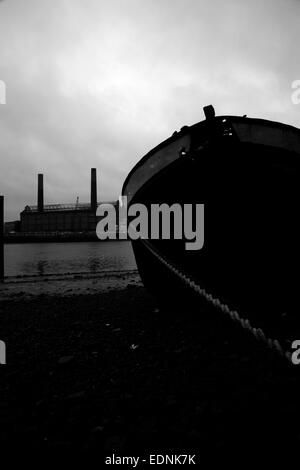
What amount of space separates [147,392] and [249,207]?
6.94ft

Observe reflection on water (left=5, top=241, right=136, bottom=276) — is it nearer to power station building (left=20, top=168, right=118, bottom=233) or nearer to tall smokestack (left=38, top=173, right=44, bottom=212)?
tall smokestack (left=38, top=173, right=44, bottom=212)

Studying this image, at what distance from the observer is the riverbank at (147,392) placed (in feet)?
4.59

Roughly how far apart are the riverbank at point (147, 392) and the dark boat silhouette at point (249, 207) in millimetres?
610

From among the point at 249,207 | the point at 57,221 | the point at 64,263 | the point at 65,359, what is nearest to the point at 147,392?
the point at 65,359

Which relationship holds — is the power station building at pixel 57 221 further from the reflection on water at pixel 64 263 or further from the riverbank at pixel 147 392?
the riverbank at pixel 147 392

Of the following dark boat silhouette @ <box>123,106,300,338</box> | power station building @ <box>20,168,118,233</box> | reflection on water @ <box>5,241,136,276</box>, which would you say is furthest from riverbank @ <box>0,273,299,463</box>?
power station building @ <box>20,168,118,233</box>

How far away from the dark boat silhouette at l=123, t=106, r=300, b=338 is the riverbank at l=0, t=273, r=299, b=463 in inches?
24.0

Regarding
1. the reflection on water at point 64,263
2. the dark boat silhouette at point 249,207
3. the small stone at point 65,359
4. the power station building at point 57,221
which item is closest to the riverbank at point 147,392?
the small stone at point 65,359

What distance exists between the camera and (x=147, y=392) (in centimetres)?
184

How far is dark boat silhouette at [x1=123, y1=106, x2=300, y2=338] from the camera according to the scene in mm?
2975

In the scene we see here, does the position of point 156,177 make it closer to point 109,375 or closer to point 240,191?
point 240,191

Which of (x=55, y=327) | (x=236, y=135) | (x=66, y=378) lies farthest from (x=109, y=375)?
(x=236, y=135)

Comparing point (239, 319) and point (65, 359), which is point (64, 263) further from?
point (239, 319)
